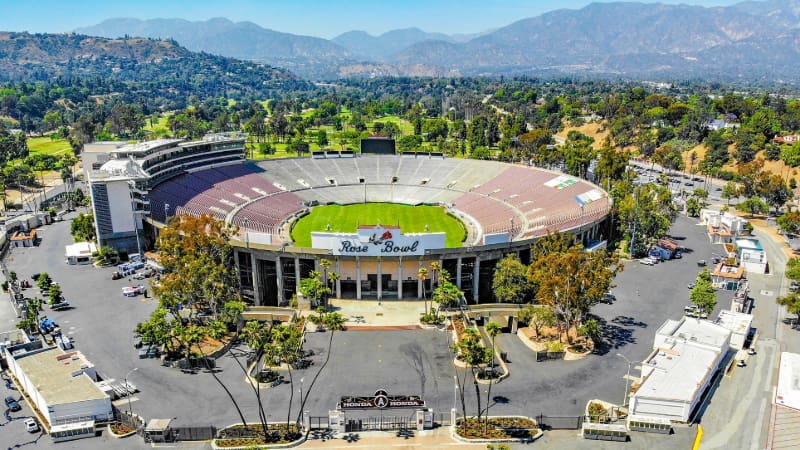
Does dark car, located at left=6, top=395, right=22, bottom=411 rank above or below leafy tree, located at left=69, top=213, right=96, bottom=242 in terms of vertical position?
below

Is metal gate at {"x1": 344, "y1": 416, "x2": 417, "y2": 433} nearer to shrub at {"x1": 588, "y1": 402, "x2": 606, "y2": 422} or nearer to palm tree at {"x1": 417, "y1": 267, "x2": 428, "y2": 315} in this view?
shrub at {"x1": 588, "y1": 402, "x2": 606, "y2": 422}

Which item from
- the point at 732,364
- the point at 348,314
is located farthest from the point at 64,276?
the point at 732,364

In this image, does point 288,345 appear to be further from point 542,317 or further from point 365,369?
point 542,317

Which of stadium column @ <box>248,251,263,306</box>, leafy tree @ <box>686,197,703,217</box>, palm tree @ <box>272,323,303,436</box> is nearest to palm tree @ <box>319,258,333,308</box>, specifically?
stadium column @ <box>248,251,263,306</box>

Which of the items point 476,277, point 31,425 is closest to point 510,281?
point 476,277

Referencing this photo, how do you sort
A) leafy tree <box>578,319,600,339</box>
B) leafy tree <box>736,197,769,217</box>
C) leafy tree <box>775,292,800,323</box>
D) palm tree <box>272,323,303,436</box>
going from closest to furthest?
palm tree <box>272,323,303,436</box>, leafy tree <box>578,319,600,339</box>, leafy tree <box>775,292,800,323</box>, leafy tree <box>736,197,769,217</box>

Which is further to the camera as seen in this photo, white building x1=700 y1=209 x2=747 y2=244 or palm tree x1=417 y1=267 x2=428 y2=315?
white building x1=700 y1=209 x2=747 y2=244

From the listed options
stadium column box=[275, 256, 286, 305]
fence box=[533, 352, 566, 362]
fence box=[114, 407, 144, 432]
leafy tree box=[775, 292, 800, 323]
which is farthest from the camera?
stadium column box=[275, 256, 286, 305]

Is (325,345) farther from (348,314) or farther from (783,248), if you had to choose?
(783,248)
